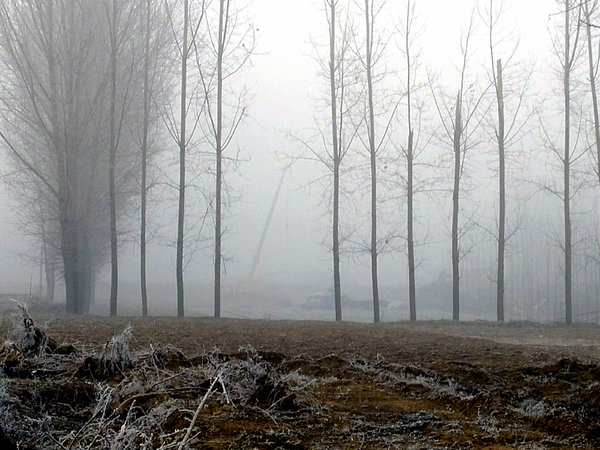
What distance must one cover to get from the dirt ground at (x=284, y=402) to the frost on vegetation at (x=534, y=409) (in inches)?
0.6

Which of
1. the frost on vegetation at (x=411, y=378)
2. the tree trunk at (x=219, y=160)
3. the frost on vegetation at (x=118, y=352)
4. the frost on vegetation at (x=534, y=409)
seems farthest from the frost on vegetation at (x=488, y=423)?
the tree trunk at (x=219, y=160)

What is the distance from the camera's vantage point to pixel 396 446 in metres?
4.33

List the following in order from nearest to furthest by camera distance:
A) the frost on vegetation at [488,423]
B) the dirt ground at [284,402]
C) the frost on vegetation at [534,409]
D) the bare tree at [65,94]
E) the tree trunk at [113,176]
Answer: the dirt ground at [284,402], the frost on vegetation at [488,423], the frost on vegetation at [534,409], the tree trunk at [113,176], the bare tree at [65,94]

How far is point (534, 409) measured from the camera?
535cm

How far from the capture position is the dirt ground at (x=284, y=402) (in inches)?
166

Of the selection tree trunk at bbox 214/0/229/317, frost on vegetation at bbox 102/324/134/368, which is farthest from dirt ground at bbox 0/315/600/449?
tree trunk at bbox 214/0/229/317

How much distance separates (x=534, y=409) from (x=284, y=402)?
1.82 m

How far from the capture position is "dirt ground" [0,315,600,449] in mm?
4215

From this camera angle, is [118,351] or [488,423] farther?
[118,351]

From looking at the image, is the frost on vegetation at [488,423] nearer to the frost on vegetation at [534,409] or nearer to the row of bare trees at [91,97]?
the frost on vegetation at [534,409]

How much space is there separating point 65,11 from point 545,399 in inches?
814

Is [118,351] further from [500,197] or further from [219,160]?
[500,197]

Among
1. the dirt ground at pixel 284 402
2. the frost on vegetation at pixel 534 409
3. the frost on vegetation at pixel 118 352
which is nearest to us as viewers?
the dirt ground at pixel 284 402

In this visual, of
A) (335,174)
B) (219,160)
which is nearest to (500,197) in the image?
(335,174)
